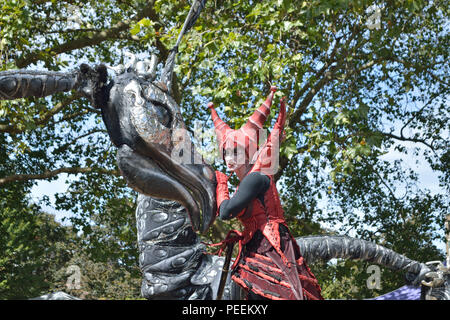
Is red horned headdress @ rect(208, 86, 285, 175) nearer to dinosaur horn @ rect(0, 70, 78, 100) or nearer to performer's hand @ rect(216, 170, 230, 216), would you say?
performer's hand @ rect(216, 170, 230, 216)

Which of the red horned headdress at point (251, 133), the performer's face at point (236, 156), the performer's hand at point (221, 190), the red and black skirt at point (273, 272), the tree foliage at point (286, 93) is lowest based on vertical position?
the red and black skirt at point (273, 272)

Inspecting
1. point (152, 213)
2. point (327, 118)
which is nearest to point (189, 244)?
point (152, 213)

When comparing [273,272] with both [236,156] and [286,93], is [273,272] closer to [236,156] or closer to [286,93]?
[236,156]

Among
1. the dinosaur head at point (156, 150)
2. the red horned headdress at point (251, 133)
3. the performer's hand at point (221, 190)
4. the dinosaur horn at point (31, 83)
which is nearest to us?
the dinosaur horn at point (31, 83)

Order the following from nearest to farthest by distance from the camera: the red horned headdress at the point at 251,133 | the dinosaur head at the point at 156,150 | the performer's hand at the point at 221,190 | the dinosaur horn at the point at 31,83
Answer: the dinosaur horn at the point at 31,83 < the dinosaur head at the point at 156,150 < the performer's hand at the point at 221,190 < the red horned headdress at the point at 251,133

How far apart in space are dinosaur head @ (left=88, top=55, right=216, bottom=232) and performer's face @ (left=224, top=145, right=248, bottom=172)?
0.20 metres

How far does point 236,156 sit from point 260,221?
16.6 inches

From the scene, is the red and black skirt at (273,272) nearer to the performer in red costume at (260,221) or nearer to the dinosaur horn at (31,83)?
the performer in red costume at (260,221)

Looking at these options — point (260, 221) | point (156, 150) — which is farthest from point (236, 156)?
point (156, 150)

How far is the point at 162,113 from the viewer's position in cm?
290

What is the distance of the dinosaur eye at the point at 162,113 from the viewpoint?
2.86m

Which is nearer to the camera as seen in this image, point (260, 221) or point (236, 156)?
point (260, 221)

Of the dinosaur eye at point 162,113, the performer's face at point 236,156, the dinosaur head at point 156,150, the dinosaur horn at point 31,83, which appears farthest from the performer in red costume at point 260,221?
the dinosaur horn at point 31,83

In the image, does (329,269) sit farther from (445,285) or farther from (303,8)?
(445,285)
